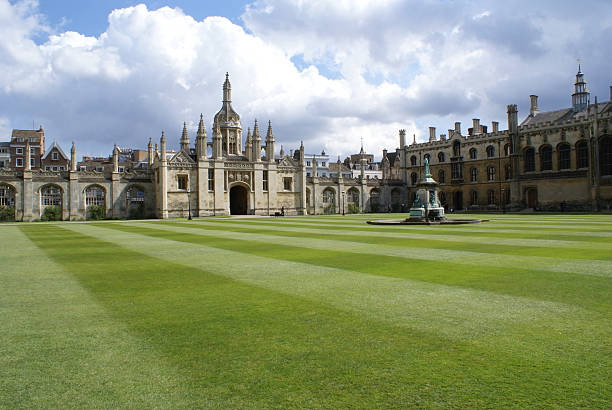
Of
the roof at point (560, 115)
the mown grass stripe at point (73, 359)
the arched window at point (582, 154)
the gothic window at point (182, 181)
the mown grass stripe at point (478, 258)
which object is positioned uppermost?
the roof at point (560, 115)

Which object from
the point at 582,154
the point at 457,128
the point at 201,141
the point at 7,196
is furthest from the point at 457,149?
the point at 7,196

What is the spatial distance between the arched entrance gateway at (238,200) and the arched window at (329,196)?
13.5 metres

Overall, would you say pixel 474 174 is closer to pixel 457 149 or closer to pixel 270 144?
pixel 457 149

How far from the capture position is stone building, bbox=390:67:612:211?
5034 centimetres

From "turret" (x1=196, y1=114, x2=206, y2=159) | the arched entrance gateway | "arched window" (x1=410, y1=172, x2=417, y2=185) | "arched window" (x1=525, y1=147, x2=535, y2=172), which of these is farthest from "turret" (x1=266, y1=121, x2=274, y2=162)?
"arched window" (x1=525, y1=147, x2=535, y2=172)

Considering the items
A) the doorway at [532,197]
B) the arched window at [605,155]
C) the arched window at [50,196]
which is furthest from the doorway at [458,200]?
the arched window at [50,196]

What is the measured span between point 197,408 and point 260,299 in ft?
11.8

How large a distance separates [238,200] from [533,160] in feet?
131

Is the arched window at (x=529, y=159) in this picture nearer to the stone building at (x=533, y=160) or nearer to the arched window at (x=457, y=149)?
the stone building at (x=533, y=160)

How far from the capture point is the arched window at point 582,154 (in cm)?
5234

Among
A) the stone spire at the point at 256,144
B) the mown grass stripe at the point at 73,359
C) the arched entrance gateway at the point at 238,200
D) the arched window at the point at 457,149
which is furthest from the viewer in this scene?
the arched window at the point at 457,149

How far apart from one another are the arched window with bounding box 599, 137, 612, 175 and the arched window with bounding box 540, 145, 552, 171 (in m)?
6.15

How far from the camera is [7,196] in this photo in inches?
2073

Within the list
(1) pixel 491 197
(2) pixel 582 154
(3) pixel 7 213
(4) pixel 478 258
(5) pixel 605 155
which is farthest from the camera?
(1) pixel 491 197
